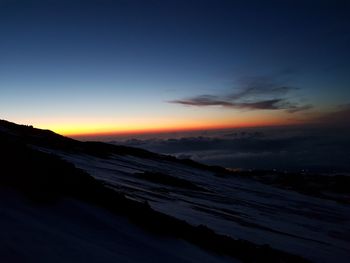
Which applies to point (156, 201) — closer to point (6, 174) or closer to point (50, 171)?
point (50, 171)

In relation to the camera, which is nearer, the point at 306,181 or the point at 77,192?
the point at 77,192

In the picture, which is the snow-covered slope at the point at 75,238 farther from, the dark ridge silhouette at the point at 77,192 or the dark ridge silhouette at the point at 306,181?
the dark ridge silhouette at the point at 306,181

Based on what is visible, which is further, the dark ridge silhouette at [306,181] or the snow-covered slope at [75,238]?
the dark ridge silhouette at [306,181]

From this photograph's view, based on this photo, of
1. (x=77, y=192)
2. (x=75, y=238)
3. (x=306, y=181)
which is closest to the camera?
(x=75, y=238)

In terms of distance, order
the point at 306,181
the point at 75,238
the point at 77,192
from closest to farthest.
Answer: the point at 75,238 → the point at 77,192 → the point at 306,181

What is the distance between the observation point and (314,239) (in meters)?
16.4

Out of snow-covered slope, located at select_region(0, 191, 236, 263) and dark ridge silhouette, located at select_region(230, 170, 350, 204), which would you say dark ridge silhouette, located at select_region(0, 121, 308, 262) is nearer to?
snow-covered slope, located at select_region(0, 191, 236, 263)

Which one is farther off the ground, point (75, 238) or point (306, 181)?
point (75, 238)

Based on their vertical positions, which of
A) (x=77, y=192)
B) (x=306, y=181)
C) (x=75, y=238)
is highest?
(x=77, y=192)

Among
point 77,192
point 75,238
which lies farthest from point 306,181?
point 75,238

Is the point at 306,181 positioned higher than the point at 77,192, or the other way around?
the point at 77,192

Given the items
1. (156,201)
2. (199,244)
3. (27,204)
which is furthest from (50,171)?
(156,201)

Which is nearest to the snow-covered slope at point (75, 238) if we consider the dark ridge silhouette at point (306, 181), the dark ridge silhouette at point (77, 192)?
the dark ridge silhouette at point (77, 192)

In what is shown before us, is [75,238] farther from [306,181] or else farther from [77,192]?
[306,181]
